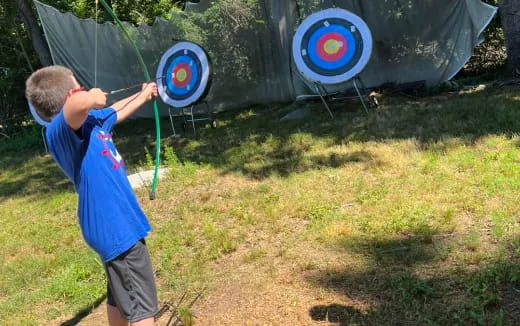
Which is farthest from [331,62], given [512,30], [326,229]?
[326,229]

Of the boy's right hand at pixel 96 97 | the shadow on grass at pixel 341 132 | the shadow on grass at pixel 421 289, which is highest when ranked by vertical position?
the boy's right hand at pixel 96 97

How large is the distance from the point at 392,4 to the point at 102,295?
18.8 ft

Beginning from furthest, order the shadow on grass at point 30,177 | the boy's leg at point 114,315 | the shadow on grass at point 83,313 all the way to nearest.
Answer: the shadow on grass at point 30,177, the shadow on grass at point 83,313, the boy's leg at point 114,315

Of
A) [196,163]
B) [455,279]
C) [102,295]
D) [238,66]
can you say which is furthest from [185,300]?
[238,66]

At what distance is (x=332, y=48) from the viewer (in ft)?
21.4

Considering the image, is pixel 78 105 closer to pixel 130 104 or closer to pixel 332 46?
pixel 130 104

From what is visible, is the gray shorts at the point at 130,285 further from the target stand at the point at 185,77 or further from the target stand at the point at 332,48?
the target stand at the point at 185,77

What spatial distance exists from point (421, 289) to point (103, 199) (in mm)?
1594

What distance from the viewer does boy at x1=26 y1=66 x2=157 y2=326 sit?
1915mm

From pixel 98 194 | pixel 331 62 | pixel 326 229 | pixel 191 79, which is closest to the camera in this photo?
pixel 98 194

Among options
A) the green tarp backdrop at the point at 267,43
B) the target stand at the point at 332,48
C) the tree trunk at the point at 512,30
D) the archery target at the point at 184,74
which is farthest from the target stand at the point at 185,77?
the tree trunk at the point at 512,30

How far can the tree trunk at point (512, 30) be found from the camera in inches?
244

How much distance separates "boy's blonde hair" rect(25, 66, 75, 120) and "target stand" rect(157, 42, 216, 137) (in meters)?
5.03

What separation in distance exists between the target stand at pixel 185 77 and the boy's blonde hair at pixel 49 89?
5.03 m
